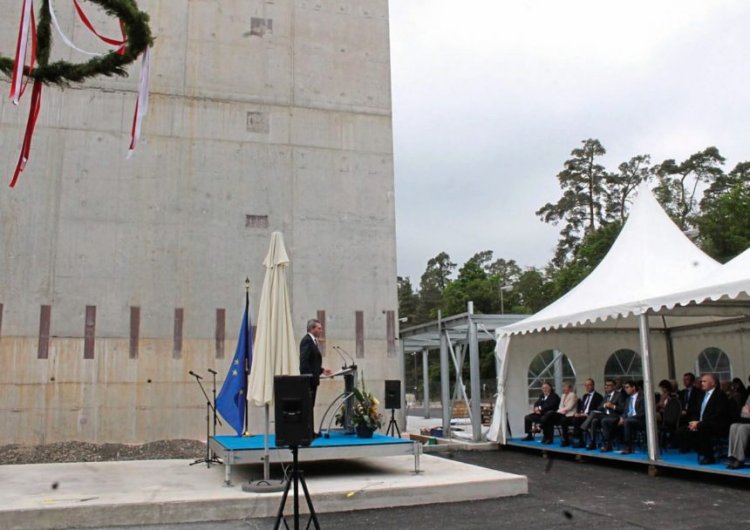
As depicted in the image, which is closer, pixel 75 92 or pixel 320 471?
pixel 320 471

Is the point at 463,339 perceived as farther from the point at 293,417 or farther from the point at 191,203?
the point at 293,417

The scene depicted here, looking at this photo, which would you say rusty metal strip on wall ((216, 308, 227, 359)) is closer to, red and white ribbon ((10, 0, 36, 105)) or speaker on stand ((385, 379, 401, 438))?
speaker on stand ((385, 379, 401, 438))

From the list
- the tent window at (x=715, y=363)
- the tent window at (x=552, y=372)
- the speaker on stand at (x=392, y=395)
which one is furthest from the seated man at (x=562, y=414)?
the tent window at (x=715, y=363)

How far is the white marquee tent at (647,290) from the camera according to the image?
8609mm

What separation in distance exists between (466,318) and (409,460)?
4735 millimetres

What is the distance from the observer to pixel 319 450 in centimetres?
764

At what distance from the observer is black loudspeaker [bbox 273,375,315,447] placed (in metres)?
5.14

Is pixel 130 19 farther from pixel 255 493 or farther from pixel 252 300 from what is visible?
pixel 252 300

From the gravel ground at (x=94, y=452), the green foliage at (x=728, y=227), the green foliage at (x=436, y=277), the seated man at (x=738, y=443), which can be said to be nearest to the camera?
the seated man at (x=738, y=443)

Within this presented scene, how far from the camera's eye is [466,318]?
13.7m

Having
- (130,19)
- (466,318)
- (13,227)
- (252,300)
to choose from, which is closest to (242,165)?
(252,300)

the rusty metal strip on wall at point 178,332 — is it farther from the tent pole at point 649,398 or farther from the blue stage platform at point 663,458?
the tent pole at point 649,398

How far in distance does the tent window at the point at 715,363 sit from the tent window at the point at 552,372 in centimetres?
248

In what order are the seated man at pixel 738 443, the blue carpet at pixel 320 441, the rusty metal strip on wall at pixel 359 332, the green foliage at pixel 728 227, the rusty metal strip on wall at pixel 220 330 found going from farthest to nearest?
the green foliage at pixel 728 227
the rusty metal strip on wall at pixel 359 332
the rusty metal strip on wall at pixel 220 330
the seated man at pixel 738 443
the blue carpet at pixel 320 441
